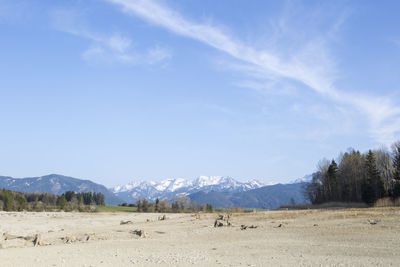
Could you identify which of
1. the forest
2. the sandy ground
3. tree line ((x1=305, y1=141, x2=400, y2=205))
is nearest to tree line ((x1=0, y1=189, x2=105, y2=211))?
the forest

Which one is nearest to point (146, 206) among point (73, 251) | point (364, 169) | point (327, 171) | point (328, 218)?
point (327, 171)

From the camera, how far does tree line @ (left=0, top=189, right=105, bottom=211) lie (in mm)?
96688

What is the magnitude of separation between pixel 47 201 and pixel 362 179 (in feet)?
385

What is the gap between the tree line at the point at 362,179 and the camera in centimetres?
6066

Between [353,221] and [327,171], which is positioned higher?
[327,171]

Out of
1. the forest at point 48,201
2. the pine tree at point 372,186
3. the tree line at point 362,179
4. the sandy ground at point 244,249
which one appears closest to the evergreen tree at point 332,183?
the tree line at point 362,179

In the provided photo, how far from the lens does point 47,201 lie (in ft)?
461

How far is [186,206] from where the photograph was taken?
12394 centimetres

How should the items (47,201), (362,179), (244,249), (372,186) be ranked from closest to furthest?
(244,249) → (372,186) → (362,179) → (47,201)

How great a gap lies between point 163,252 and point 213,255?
9.72 feet

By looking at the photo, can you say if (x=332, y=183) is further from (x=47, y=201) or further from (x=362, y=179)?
(x=47, y=201)

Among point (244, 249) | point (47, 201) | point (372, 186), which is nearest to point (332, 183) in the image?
point (372, 186)

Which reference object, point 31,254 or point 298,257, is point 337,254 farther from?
point 31,254

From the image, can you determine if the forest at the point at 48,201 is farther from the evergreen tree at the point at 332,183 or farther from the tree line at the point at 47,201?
the evergreen tree at the point at 332,183
